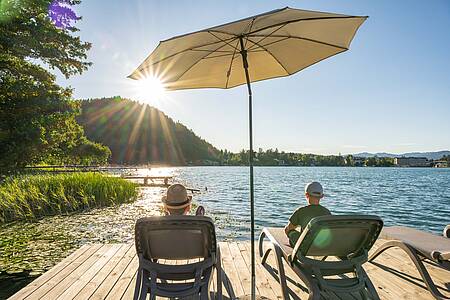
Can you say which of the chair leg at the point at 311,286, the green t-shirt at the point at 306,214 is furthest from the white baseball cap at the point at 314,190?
the chair leg at the point at 311,286

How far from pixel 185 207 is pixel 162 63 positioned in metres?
1.44

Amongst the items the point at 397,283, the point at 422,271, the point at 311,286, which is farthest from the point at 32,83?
the point at 422,271

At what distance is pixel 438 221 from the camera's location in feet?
50.8

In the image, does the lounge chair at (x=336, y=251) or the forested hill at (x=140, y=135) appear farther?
the forested hill at (x=140, y=135)

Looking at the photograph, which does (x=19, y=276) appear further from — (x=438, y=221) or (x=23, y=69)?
(x=438, y=221)

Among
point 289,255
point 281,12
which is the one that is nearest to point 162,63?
point 281,12

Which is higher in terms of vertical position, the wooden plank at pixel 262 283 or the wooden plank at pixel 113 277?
the wooden plank at pixel 262 283

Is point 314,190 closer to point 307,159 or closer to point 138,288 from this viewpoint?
point 138,288

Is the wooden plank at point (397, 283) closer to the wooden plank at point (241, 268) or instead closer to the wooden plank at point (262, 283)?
the wooden plank at point (262, 283)

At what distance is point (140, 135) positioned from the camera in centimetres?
10212

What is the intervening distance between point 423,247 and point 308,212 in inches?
50.4

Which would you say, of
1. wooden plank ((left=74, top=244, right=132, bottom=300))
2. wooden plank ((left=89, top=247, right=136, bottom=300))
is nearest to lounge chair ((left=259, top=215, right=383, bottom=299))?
wooden plank ((left=89, top=247, right=136, bottom=300))

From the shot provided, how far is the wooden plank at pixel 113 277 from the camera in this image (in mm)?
3082

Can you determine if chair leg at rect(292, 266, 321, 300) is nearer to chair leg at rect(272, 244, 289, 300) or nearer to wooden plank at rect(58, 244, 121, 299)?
chair leg at rect(272, 244, 289, 300)
